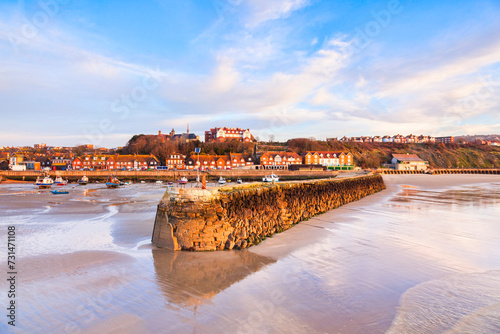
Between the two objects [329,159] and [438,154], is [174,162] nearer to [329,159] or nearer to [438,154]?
[329,159]

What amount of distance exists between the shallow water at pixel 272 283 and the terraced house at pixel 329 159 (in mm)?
78007

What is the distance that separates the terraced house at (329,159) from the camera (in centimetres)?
9125

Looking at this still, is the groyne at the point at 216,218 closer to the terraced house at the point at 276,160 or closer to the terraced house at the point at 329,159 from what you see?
the terraced house at the point at 276,160

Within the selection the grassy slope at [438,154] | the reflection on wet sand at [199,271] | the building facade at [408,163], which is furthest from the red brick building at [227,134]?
the reflection on wet sand at [199,271]

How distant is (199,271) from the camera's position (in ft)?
27.5

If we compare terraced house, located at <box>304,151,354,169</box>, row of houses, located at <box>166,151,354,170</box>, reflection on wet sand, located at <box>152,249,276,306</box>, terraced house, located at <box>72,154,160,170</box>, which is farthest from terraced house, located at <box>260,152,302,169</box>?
Result: reflection on wet sand, located at <box>152,249,276,306</box>

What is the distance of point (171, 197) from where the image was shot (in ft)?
34.3

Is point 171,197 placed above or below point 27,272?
above

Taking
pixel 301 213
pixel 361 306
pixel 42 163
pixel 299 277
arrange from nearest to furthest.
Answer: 1. pixel 361 306
2. pixel 299 277
3. pixel 301 213
4. pixel 42 163

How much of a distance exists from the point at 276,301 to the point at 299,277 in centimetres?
158

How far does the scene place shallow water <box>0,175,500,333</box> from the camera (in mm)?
5871

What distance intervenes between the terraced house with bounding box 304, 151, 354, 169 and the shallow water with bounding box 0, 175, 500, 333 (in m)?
78.0

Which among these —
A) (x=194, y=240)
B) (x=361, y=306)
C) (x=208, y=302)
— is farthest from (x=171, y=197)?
(x=361, y=306)

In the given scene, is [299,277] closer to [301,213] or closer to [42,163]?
[301,213]
